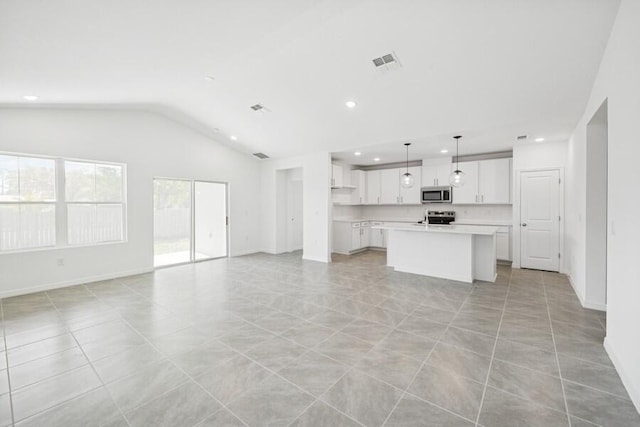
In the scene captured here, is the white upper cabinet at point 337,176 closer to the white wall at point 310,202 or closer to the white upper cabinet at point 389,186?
the white wall at point 310,202

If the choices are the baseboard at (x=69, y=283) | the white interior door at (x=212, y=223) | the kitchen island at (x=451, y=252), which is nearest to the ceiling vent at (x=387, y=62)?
the kitchen island at (x=451, y=252)

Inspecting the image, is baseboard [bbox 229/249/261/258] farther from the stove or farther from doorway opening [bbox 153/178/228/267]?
the stove

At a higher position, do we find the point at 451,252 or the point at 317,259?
the point at 451,252

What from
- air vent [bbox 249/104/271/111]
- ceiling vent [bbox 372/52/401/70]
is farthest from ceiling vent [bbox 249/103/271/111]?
ceiling vent [bbox 372/52/401/70]

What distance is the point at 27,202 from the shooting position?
4.41 m

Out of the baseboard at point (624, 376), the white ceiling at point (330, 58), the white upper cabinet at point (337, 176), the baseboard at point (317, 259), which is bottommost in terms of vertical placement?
the baseboard at point (624, 376)

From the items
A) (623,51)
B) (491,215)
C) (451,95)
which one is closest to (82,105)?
(451,95)

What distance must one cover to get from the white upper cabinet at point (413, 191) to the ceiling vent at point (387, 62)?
4.39 metres

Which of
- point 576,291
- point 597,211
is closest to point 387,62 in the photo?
point 597,211

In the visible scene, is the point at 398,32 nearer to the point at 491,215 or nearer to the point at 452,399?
the point at 452,399

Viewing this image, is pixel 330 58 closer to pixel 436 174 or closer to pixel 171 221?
pixel 436 174

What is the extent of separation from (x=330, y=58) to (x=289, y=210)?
17.1 ft

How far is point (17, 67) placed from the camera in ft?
9.86

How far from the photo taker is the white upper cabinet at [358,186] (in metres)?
8.29
